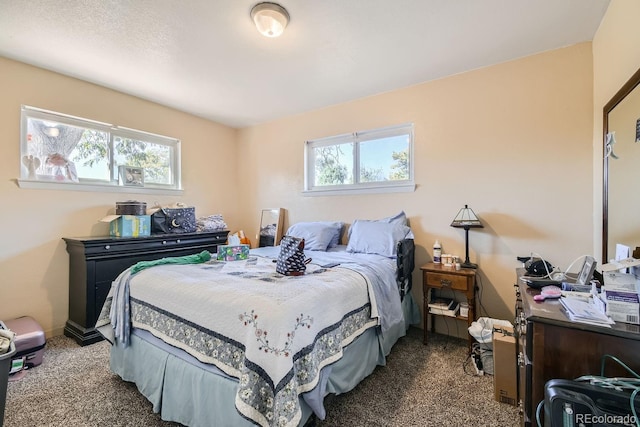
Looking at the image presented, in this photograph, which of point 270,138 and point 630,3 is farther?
point 270,138

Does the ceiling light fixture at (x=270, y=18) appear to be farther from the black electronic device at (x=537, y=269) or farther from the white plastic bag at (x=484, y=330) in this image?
the white plastic bag at (x=484, y=330)

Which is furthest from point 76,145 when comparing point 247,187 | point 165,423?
point 165,423

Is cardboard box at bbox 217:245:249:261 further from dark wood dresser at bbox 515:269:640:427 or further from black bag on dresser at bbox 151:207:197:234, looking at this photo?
dark wood dresser at bbox 515:269:640:427

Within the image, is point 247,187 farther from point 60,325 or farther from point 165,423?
point 165,423

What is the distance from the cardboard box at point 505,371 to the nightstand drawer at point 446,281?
1.86 ft

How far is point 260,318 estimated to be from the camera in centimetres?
121

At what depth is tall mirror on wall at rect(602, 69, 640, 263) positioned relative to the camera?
1367 mm

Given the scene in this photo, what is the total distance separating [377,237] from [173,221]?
2.38 meters

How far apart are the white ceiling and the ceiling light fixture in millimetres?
42

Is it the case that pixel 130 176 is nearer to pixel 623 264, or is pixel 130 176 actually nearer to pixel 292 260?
pixel 292 260

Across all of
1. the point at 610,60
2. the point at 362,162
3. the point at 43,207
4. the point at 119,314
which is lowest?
the point at 119,314

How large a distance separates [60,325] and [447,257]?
153 inches

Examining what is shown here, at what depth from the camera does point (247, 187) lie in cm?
443

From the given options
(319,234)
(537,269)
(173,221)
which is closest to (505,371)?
(537,269)
